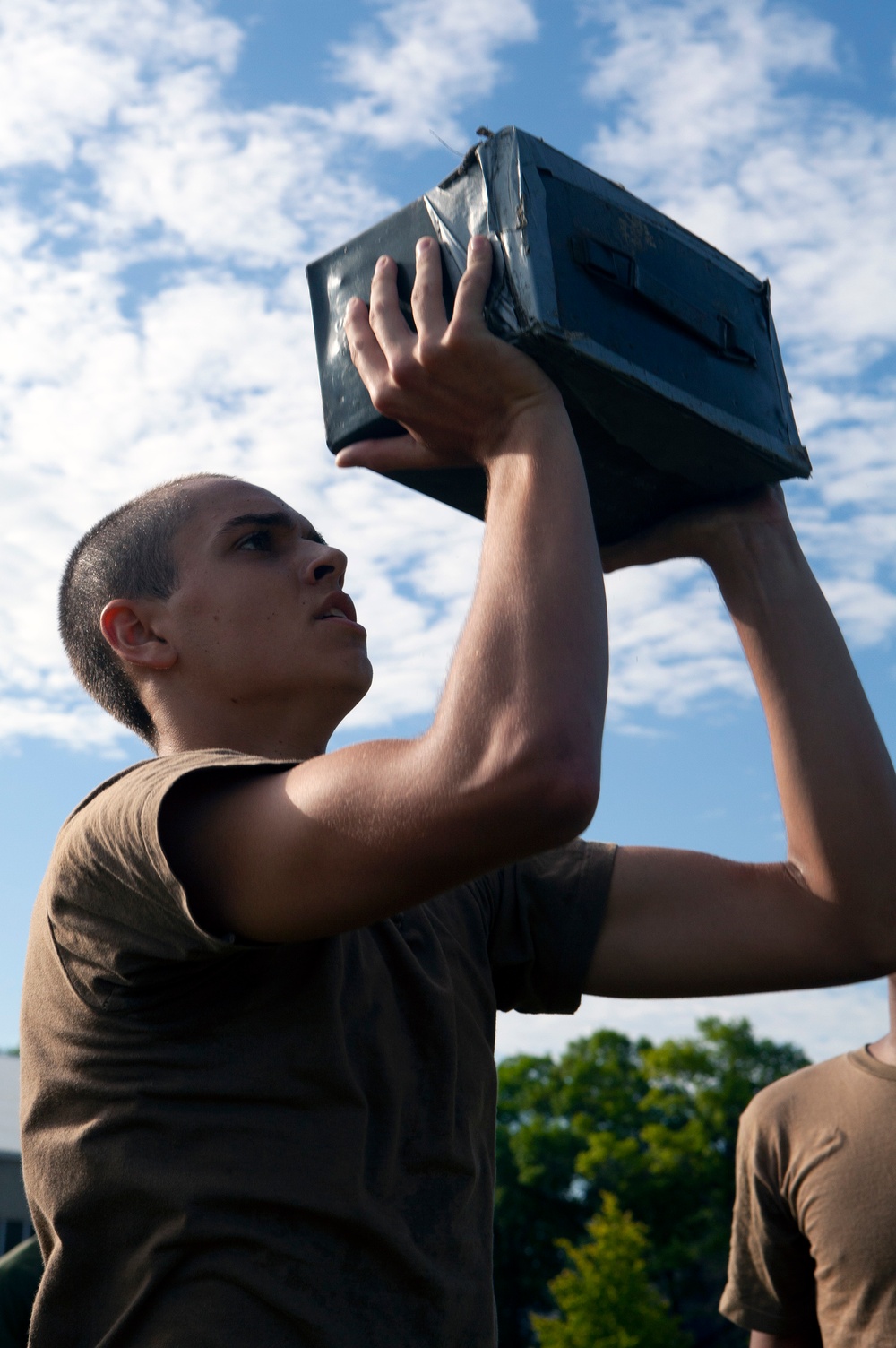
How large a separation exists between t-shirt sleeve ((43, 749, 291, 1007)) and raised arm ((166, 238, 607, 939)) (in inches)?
1.4

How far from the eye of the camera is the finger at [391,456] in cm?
251

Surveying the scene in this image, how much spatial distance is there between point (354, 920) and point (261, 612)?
95cm

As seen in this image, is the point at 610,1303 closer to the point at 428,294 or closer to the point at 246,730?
the point at 246,730

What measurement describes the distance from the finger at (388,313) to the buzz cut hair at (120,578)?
68 centimetres

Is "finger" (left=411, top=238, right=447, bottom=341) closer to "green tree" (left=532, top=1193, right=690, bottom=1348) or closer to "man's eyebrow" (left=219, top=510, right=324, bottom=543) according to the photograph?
"man's eyebrow" (left=219, top=510, right=324, bottom=543)

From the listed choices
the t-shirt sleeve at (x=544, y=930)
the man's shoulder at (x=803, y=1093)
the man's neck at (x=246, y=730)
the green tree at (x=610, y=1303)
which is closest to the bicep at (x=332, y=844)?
the man's neck at (x=246, y=730)

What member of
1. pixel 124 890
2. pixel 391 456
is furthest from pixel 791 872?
pixel 124 890

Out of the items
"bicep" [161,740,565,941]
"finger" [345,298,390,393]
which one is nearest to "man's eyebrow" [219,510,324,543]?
"finger" [345,298,390,393]

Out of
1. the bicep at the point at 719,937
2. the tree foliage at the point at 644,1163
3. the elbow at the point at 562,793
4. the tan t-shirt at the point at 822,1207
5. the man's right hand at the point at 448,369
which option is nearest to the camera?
the elbow at the point at 562,793

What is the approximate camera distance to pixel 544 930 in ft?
8.96

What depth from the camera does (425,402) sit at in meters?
2.31

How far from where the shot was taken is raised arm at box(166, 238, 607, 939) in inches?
69.6

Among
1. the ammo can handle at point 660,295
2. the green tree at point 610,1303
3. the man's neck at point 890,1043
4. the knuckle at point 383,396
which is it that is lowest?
the green tree at point 610,1303

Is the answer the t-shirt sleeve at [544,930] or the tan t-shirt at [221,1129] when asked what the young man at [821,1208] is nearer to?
the t-shirt sleeve at [544,930]
